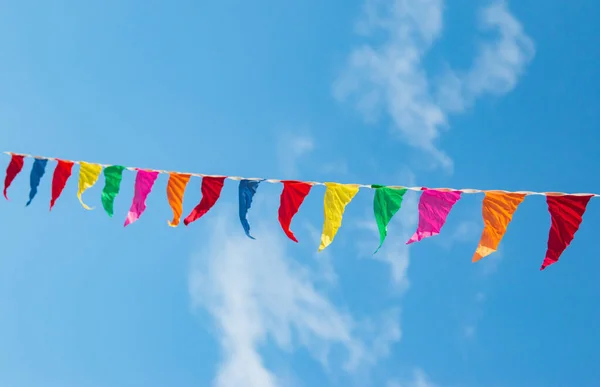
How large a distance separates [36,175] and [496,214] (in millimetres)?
6823

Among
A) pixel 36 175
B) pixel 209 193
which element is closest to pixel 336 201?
pixel 209 193

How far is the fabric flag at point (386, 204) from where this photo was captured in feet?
23.1

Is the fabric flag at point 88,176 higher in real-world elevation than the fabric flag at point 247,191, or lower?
higher

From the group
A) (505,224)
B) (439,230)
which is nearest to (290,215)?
(439,230)

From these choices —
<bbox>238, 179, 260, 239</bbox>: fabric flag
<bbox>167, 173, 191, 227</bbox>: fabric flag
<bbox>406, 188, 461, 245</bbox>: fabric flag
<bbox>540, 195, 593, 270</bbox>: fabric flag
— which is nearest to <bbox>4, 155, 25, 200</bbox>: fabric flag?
<bbox>167, 173, 191, 227</bbox>: fabric flag

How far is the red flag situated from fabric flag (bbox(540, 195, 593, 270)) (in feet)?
9.48

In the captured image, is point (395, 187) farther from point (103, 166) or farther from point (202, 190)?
point (103, 166)

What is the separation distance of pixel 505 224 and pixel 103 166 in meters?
5.64

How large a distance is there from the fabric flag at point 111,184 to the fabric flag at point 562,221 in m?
5.78

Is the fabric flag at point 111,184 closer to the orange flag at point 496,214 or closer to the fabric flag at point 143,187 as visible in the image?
the fabric flag at point 143,187

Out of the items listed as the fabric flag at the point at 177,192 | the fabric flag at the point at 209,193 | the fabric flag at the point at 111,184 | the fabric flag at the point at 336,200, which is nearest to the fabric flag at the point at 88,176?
the fabric flag at the point at 111,184

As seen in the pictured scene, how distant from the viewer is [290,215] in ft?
24.6

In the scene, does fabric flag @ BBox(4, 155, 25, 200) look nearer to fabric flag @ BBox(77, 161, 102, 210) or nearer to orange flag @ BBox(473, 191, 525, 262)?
fabric flag @ BBox(77, 161, 102, 210)

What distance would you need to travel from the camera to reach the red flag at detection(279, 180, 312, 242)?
7.48 meters
